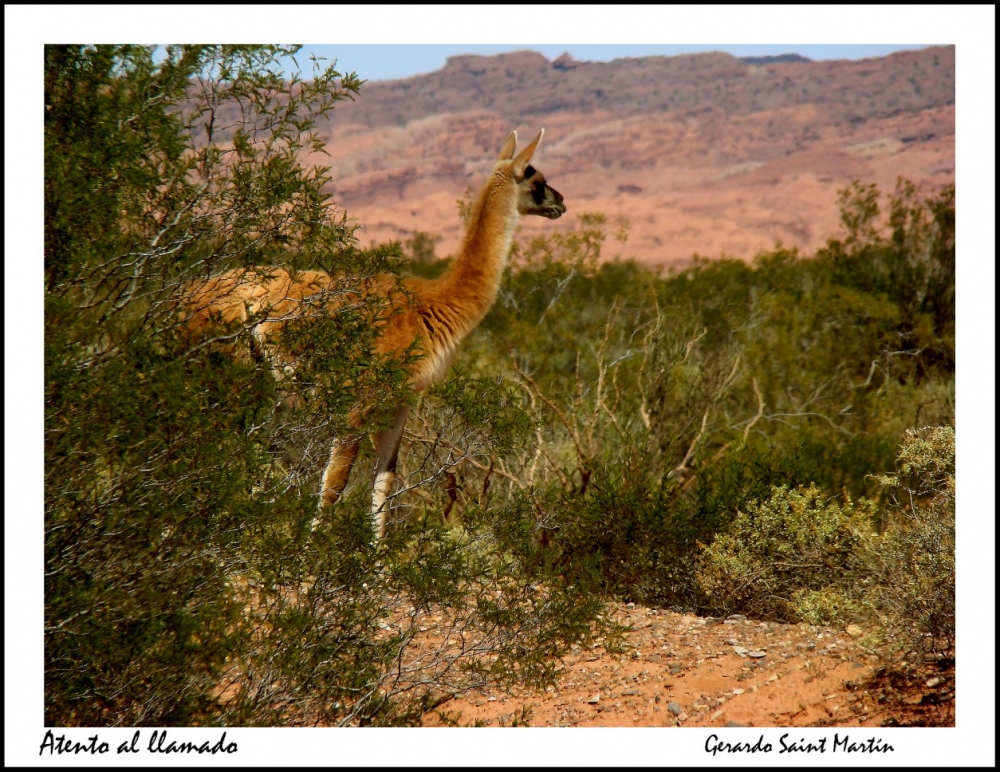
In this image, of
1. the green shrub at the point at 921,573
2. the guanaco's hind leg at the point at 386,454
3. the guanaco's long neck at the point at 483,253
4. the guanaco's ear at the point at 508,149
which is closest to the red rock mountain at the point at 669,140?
the guanaco's ear at the point at 508,149

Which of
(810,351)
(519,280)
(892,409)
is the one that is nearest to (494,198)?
(892,409)

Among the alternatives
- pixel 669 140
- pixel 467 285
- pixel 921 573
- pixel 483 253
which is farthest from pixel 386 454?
pixel 669 140

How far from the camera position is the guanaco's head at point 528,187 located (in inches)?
269

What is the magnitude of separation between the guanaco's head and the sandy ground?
2889mm

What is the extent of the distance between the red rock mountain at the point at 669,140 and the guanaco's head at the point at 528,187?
4258 centimetres

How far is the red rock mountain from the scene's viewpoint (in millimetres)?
62156

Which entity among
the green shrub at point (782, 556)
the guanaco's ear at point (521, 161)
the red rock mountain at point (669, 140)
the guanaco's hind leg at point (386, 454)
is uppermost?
the red rock mountain at point (669, 140)

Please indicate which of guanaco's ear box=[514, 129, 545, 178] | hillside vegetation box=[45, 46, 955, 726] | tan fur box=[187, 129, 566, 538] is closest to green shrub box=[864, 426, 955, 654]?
hillside vegetation box=[45, 46, 955, 726]

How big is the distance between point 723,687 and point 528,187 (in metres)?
3.58

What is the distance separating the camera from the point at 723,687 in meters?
4.83

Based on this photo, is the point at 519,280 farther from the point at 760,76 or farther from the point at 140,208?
the point at 760,76

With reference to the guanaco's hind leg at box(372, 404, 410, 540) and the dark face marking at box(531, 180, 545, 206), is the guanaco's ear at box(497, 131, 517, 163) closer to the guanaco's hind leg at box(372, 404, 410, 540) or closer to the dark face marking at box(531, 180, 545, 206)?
the dark face marking at box(531, 180, 545, 206)

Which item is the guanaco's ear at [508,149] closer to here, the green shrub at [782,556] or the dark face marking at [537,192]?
the dark face marking at [537,192]

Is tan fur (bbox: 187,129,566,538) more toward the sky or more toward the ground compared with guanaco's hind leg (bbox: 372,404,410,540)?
more toward the sky
